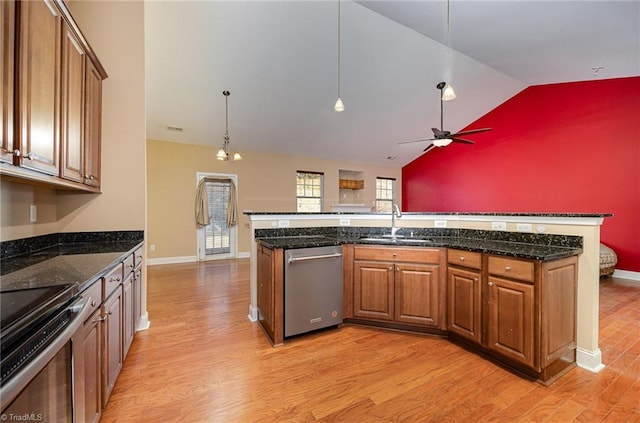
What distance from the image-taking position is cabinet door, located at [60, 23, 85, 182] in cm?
169

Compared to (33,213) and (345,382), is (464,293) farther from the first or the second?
(33,213)

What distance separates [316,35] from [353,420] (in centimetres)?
412

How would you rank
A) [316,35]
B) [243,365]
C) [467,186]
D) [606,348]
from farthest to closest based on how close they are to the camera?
[467,186], [316,35], [606,348], [243,365]

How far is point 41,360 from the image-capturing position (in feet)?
2.65

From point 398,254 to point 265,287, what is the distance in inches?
52.1

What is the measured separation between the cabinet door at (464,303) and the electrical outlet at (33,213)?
3.47 m

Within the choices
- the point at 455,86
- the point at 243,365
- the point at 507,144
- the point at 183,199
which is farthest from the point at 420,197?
the point at 243,365

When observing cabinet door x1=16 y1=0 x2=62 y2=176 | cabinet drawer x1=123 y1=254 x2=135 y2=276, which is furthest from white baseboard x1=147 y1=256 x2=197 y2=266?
cabinet door x1=16 y1=0 x2=62 y2=176

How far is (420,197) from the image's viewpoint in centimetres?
807

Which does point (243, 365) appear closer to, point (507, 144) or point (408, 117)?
point (408, 117)

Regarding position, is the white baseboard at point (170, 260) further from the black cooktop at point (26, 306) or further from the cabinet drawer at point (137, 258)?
the black cooktop at point (26, 306)

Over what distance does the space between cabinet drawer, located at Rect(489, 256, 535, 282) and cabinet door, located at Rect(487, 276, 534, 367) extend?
1.9 inches

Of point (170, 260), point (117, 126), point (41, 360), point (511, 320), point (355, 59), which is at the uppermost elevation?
point (355, 59)

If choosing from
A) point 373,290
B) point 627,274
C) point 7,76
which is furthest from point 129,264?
point 627,274
